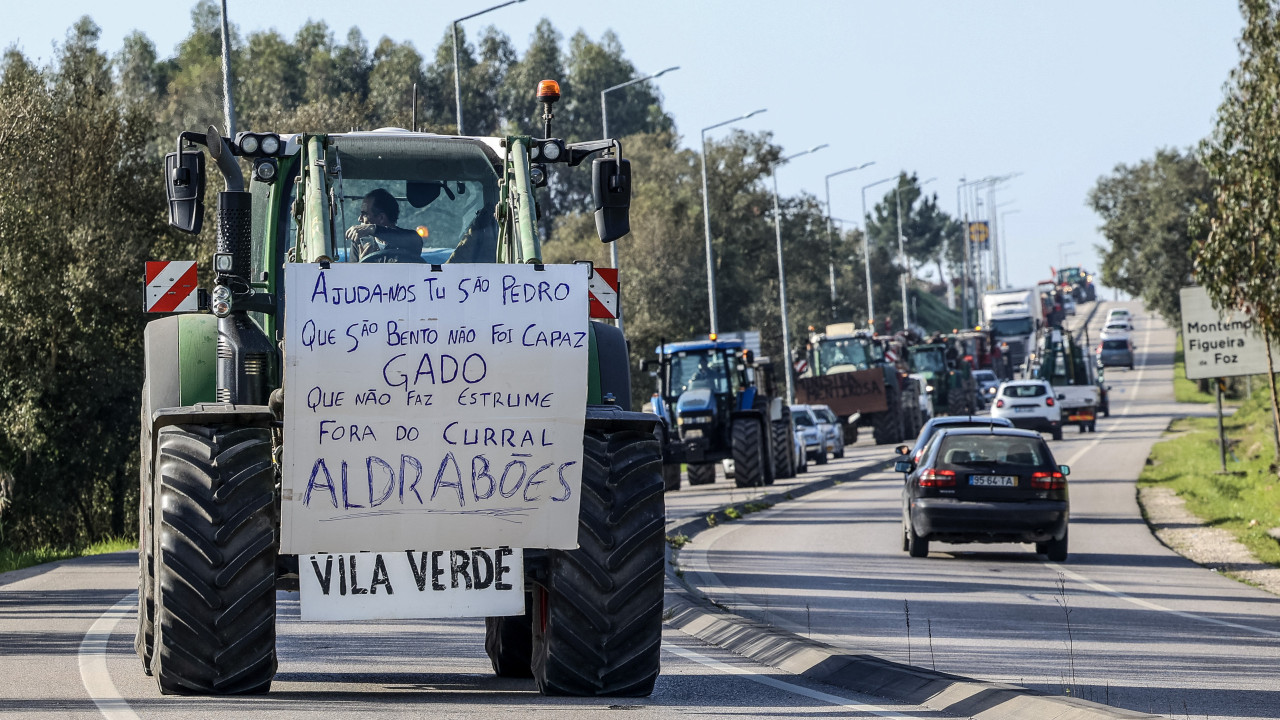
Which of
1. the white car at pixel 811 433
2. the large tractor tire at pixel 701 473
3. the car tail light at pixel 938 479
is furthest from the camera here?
the white car at pixel 811 433

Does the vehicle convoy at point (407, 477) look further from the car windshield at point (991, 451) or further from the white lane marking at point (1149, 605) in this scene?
the car windshield at point (991, 451)

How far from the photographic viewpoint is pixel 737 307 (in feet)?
248

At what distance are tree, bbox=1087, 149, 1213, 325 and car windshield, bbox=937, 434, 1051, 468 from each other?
6572 centimetres

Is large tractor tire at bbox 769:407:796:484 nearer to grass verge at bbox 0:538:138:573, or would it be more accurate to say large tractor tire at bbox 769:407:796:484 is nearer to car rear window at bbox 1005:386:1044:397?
car rear window at bbox 1005:386:1044:397

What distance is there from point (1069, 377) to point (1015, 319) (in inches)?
1149

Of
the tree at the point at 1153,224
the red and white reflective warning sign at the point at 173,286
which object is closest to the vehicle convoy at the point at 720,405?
the red and white reflective warning sign at the point at 173,286

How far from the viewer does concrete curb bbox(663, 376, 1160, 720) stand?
8492 mm

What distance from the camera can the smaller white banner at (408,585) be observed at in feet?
27.4

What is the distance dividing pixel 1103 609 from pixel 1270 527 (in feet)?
34.5

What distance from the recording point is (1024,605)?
15.8 m

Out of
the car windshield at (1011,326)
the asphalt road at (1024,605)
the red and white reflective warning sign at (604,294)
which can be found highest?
the car windshield at (1011,326)

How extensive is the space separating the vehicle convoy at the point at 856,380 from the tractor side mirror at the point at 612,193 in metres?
40.5

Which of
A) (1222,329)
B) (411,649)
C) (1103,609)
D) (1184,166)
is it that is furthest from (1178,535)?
(1184,166)

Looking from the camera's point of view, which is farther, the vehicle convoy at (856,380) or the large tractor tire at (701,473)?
the vehicle convoy at (856,380)
